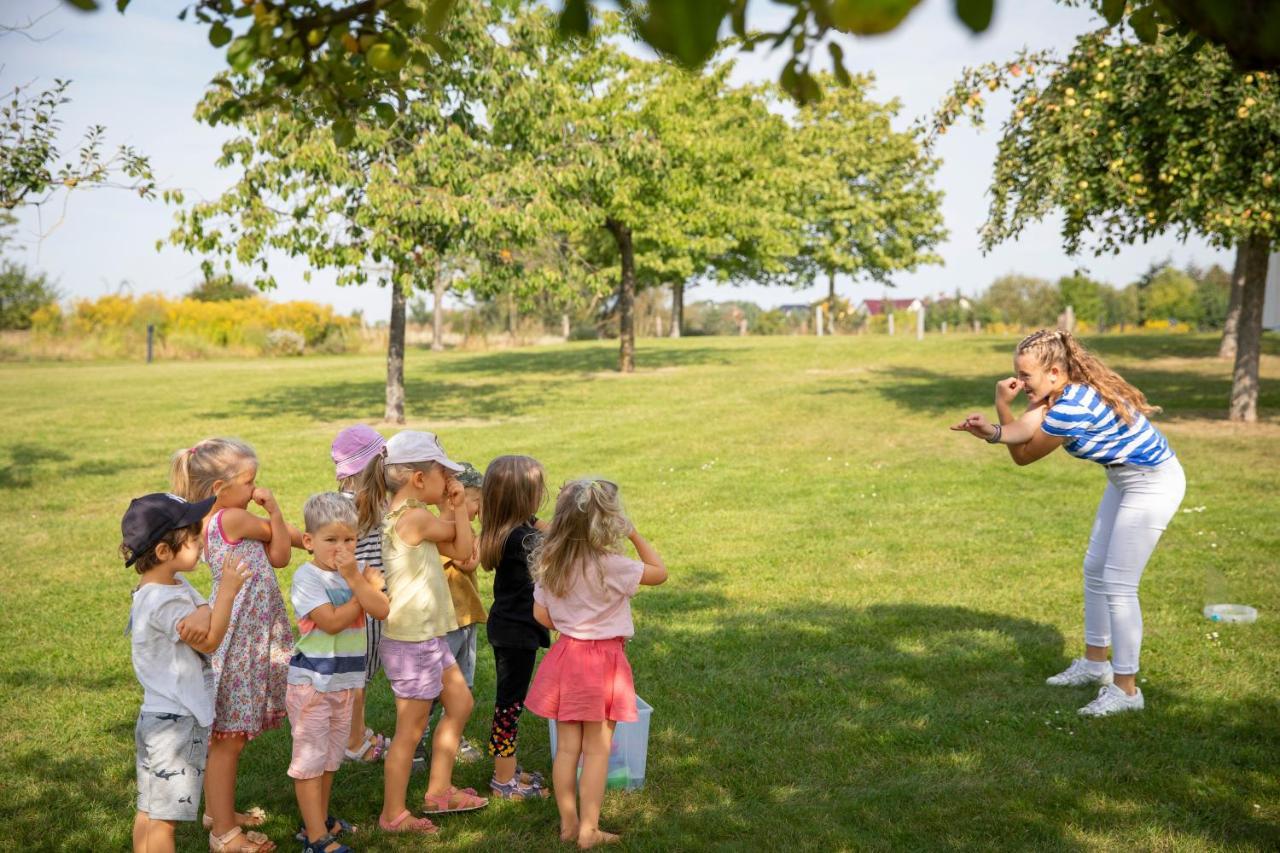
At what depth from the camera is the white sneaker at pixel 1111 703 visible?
18.1 feet

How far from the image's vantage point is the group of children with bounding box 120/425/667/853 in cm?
381

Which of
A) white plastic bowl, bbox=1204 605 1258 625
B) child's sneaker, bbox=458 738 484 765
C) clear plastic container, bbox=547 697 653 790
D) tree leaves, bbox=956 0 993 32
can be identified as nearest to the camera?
tree leaves, bbox=956 0 993 32

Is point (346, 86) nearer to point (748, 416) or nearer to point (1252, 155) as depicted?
point (1252, 155)

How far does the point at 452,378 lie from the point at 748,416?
11.5 metres

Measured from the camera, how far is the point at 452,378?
2778 cm

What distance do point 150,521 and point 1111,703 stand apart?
447cm

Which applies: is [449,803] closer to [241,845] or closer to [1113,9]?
[241,845]

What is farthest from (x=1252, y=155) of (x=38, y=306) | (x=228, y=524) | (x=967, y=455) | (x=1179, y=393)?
(x=38, y=306)

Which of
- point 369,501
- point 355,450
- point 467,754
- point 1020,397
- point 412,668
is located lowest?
point 467,754

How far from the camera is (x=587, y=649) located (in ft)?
14.2

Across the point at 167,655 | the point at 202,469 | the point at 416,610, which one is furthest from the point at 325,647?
the point at 202,469

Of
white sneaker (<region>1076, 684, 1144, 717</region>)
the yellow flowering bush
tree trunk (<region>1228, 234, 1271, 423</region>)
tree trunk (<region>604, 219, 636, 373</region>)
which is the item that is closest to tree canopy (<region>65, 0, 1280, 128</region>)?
white sneaker (<region>1076, 684, 1144, 717</region>)

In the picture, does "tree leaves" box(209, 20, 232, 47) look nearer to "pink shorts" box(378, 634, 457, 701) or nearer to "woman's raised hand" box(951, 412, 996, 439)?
"pink shorts" box(378, 634, 457, 701)

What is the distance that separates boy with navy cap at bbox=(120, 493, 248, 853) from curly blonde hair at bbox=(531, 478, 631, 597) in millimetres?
1166
